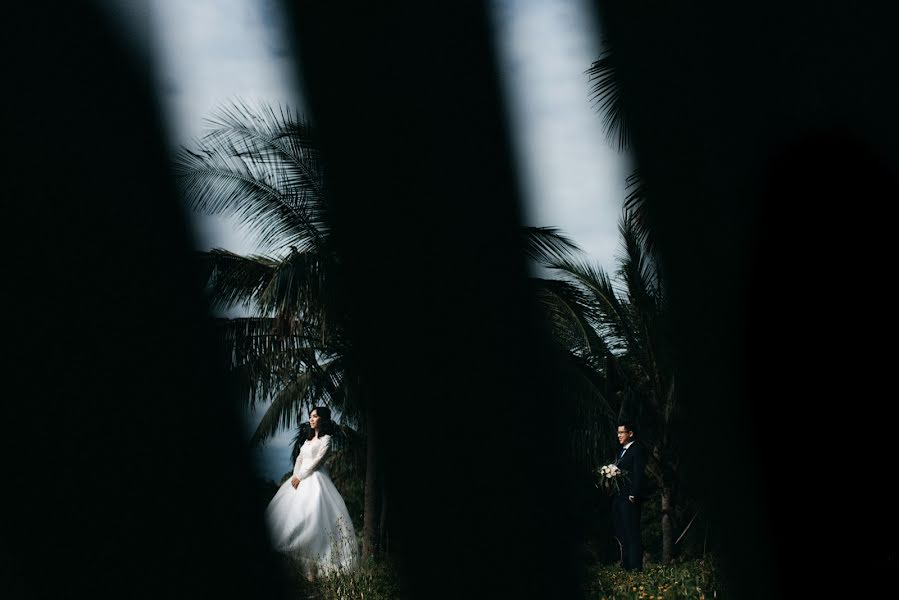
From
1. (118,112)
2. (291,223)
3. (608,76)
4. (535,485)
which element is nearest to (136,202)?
(118,112)

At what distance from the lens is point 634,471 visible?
671 cm

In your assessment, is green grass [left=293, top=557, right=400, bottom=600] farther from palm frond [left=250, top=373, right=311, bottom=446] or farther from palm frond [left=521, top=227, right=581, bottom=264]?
palm frond [left=250, top=373, right=311, bottom=446]

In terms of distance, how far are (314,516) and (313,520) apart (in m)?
0.03

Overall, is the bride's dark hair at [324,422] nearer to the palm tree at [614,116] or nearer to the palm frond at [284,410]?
the palm tree at [614,116]

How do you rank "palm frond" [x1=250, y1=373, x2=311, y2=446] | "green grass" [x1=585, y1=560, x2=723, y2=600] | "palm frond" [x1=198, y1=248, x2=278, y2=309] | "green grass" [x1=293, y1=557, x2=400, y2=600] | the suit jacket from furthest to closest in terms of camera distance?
"palm frond" [x1=250, y1=373, x2=311, y2=446]
"palm frond" [x1=198, y1=248, x2=278, y2=309]
the suit jacket
"green grass" [x1=293, y1=557, x2=400, y2=600]
"green grass" [x1=585, y1=560, x2=723, y2=600]

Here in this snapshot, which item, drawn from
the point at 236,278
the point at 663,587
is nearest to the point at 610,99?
the point at 663,587

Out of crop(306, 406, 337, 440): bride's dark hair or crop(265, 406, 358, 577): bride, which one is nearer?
crop(265, 406, 358, 577): bride

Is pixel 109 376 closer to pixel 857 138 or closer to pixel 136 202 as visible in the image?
pixel 136 202

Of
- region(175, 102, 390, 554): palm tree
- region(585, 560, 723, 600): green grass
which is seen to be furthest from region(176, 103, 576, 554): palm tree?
region(585, 560, 723, 600): green grass

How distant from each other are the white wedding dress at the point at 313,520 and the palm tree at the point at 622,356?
3385mm

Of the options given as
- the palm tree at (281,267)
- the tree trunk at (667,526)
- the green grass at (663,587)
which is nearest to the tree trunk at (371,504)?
the palm tree at (281,267)

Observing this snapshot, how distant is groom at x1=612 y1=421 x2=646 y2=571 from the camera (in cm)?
646

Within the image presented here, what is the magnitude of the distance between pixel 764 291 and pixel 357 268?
4.86 ft

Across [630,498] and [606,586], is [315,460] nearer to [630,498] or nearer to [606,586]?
[630,498]
